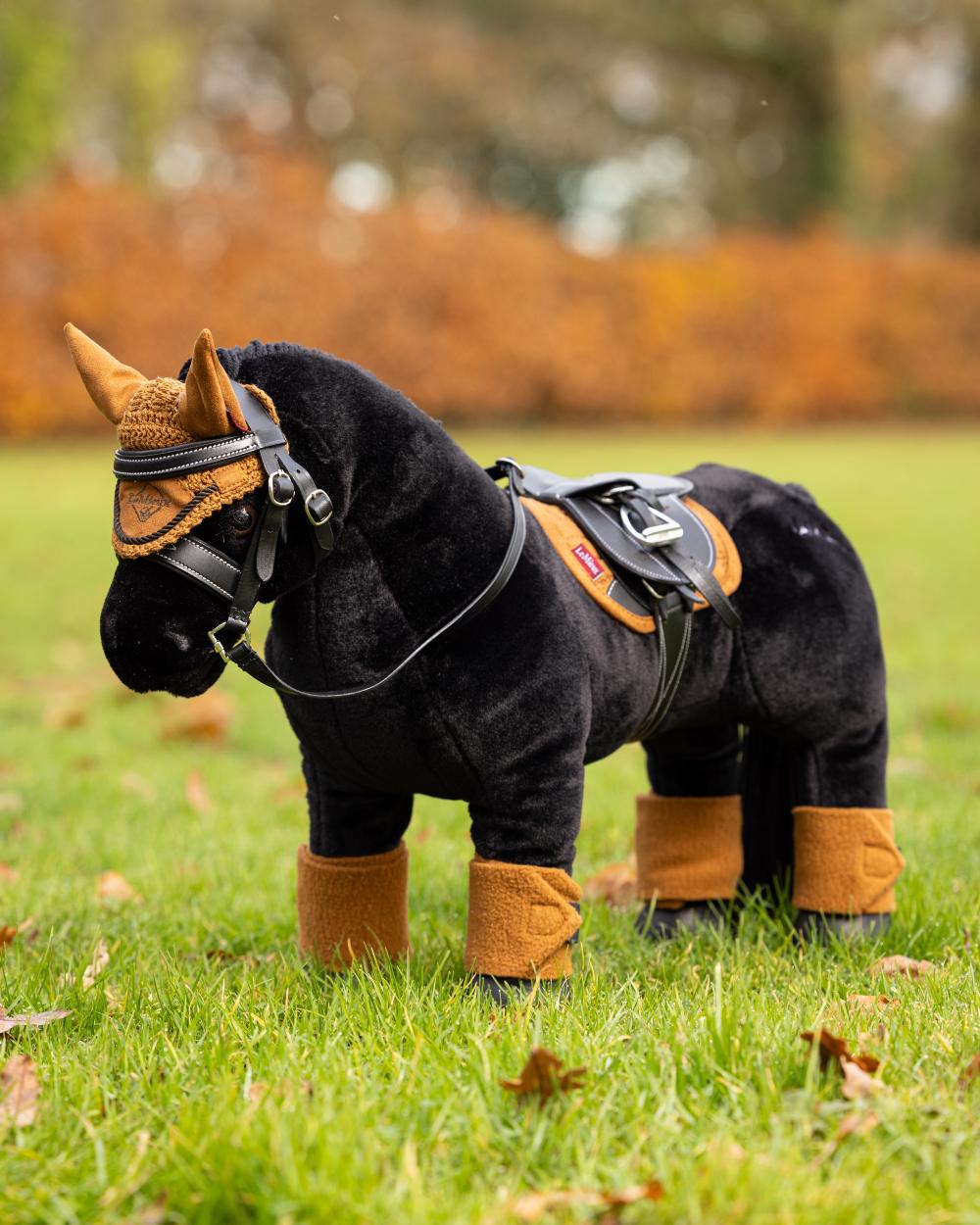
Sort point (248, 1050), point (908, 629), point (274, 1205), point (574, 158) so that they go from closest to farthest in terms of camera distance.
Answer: point (274, 1205) → point (248, 1050) → point (908, 629) → point (574, 158)

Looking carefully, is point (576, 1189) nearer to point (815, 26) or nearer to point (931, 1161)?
point (931, 1161)

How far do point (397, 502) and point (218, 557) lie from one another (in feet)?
1.22

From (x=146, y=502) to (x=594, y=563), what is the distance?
3.28 ft

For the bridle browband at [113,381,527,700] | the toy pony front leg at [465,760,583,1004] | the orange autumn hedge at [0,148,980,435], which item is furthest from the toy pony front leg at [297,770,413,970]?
the orange autumn hedge at [0,148,980,435]

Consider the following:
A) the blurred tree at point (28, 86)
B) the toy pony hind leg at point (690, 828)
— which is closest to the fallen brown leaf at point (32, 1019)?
the toy pony hind leg at point (690, 828)

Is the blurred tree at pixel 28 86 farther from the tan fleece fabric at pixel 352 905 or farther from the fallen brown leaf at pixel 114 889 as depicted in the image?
the tan fleece fabric at pixel 352 905

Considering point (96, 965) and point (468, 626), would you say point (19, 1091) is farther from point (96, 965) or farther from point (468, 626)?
point (468, 626)

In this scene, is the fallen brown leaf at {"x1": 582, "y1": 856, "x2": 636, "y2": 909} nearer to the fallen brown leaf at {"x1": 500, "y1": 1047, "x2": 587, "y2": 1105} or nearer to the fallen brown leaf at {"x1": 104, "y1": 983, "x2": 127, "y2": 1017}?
the fallen brown leaf at {"x1": 104, "y1": 983, "x2": 127, "y2": 1017}

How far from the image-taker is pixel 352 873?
9.73 feet

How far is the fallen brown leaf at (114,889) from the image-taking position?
12.0ft

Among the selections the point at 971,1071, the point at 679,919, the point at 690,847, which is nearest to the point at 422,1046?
the point at 971,1071

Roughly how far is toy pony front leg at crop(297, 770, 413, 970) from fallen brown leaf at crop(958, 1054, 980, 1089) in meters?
1.28

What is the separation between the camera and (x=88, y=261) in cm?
1681

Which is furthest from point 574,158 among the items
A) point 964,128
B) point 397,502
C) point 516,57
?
point 397,502
